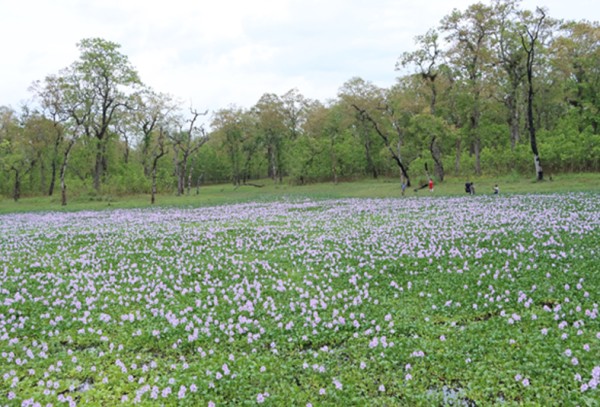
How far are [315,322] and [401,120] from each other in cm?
5754

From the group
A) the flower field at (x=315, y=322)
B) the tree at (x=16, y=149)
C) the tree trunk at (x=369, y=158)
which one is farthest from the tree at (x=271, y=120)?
the flower field at (x=315, y=322)

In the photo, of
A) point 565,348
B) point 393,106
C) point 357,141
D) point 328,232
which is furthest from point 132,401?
point 357,141

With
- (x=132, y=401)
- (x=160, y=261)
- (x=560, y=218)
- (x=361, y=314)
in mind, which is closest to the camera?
(x=132, y=401)

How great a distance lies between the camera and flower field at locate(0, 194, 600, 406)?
5.04m

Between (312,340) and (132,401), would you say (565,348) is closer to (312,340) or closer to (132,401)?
(312,340)

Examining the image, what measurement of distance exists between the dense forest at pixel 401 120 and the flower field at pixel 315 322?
84.1 feet

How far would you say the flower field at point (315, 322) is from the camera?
504cm

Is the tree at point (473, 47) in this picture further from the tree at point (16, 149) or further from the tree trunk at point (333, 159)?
the tree at point (16, 149)

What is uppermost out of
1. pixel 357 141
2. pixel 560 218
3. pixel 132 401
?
pixel 357 141

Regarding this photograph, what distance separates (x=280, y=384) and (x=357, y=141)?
229ft

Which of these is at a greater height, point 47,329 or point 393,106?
point 393,106

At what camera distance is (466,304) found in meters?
7.54

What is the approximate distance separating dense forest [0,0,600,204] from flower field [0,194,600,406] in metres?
25.6

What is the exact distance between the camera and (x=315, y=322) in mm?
6969
